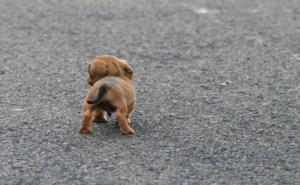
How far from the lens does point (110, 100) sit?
4543 mm

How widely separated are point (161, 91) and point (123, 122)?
1.12 meters

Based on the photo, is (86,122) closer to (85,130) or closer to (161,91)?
A: (85,130)

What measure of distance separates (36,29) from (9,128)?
106 inches

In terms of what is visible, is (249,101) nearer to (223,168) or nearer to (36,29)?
(223,168)

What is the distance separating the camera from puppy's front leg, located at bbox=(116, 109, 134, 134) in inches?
181

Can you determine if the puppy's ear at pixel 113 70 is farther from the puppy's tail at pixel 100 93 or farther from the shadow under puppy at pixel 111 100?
the puppy's tail at pixel 100 93

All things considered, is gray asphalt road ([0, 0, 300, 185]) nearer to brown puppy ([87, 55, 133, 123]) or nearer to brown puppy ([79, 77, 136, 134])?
brown puppy ([79, 77, 136, 134])

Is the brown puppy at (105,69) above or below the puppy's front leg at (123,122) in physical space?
above

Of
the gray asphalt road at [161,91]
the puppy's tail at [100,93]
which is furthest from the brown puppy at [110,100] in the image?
the gray asphalt road at [161,91]

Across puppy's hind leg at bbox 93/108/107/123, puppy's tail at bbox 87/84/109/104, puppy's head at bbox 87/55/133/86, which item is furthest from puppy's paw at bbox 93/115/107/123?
puppy's tail at bbox 87/84/109/104

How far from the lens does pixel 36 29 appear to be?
7438 mm

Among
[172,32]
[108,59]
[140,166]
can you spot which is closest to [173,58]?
[172,32]

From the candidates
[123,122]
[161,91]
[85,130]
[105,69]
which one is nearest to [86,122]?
[85,130]

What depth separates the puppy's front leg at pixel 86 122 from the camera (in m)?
4.59
